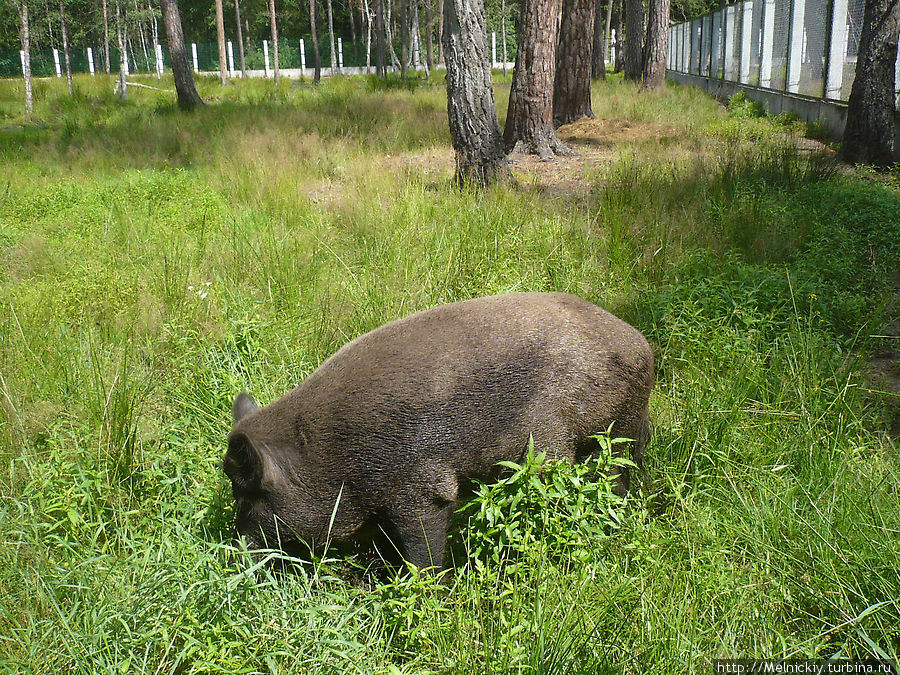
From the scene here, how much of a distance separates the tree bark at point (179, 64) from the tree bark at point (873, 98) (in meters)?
13.9

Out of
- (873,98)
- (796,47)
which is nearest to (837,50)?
(796,47)

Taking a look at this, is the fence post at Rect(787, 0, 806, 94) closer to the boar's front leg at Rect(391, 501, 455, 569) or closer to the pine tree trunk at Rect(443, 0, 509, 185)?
the pine tree trunk at Rect(443, 0, 509, 185)

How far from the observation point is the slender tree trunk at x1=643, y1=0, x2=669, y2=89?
1947 cm

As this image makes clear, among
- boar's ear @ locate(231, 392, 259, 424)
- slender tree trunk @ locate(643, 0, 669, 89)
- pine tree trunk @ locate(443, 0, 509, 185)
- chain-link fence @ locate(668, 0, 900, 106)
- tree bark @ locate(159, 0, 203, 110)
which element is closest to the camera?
boar's ear @ locate(231, 392, 259, 424)

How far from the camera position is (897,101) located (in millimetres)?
10031

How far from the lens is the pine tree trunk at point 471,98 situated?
23.9ft

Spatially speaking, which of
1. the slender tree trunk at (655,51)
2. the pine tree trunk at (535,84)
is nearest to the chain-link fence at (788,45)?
the slender tree trunk at (655,51)

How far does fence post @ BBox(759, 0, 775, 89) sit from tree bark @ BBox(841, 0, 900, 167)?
851 cm

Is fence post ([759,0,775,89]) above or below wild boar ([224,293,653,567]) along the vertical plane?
above

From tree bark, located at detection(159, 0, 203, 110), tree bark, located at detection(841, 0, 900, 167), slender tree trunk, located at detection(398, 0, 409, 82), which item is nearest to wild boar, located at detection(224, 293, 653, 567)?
tree bark, located at detection(841, 0, 900, 167)

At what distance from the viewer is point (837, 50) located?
1212cm

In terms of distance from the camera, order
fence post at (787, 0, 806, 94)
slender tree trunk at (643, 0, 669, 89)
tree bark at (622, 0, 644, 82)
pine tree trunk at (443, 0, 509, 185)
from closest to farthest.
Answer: pine tree trunk at (443, 0, 509, 185), fence post at (787, 0, 806, 94), slender tree trunk at (643, 0, 669, 89), tree bark at (622, 0, 644, 82)

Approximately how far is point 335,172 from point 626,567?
704cm

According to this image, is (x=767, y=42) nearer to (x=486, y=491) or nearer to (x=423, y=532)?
(x=486, y=491)
